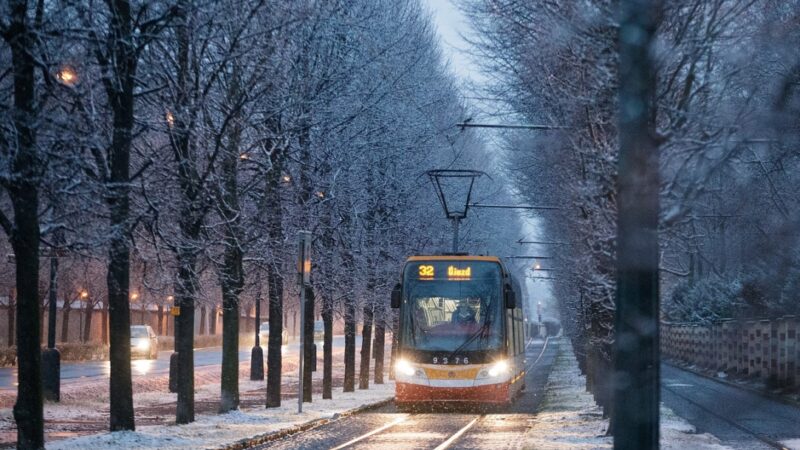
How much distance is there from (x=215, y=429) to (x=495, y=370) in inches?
360

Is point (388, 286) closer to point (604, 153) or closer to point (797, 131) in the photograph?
point (797, 131)

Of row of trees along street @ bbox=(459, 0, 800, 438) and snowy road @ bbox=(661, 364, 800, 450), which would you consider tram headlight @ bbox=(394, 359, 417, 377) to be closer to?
row of trees along street @ bbox=(459, 0, 800, 438)

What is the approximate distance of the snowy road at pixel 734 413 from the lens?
21302 millimetres

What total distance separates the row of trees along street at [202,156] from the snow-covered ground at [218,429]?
1.60ft

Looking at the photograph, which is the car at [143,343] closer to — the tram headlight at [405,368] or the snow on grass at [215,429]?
the snow on grass at [215,429]

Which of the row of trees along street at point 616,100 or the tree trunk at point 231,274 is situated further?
the tree trunk at point 231,274

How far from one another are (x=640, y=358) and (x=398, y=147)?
26891 mm

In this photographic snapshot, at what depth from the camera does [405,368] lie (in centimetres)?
2723

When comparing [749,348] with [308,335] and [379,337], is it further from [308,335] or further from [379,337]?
[308,335]

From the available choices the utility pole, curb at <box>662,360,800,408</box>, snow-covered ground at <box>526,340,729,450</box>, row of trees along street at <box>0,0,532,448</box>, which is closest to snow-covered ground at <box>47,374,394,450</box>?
row of trees along street at <box>0,0,532,448</box>

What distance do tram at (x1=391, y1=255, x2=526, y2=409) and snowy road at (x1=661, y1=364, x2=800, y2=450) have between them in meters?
4.58

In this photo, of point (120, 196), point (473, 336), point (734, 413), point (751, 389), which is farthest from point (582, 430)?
point (751, 389)

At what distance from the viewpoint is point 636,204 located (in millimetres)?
7750

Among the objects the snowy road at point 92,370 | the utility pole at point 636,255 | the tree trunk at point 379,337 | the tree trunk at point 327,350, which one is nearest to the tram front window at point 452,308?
the tree trunk at point 327,350
